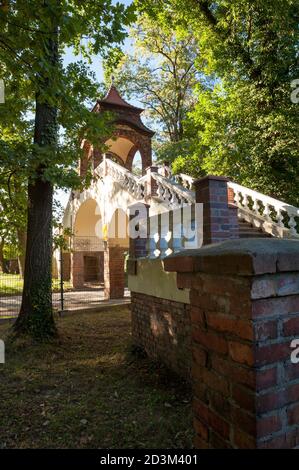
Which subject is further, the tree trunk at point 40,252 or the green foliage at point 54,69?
the tree trunk at point 40,252

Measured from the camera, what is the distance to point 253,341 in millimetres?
1374

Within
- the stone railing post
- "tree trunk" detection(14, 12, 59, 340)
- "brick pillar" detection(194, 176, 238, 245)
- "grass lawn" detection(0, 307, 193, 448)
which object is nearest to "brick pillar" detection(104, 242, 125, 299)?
the stone railing post

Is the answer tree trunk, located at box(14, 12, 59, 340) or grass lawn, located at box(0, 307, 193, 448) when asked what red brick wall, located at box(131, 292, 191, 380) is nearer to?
grass lawn, located at box(0, 307, 193, 448)

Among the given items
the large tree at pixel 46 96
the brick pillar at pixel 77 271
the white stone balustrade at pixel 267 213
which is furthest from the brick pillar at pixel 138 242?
the brick pillar at pixel 77 271

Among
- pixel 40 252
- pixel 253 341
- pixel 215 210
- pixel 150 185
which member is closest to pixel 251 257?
pixel 253 341

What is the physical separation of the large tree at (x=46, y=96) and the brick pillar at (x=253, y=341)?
4071mm

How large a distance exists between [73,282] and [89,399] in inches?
564

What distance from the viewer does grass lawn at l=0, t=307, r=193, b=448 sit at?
10.7 ft

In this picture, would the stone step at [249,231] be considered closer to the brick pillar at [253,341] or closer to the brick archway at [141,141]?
the brick pillar at [253,341]

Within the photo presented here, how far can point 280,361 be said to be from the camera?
1.44 m

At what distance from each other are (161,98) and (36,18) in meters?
20.2

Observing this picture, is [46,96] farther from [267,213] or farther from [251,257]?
[267,213]

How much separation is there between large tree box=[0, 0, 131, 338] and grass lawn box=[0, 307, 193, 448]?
47.4 inches

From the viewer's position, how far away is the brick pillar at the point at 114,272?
1377 centimetres
